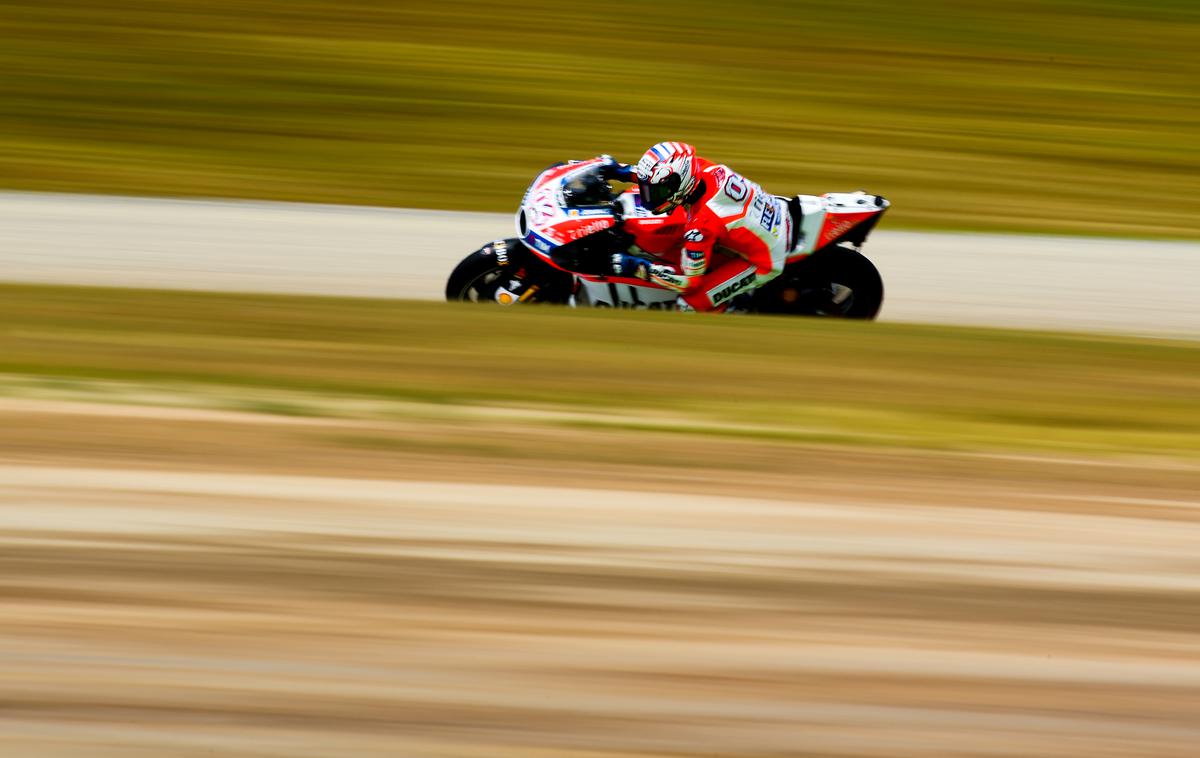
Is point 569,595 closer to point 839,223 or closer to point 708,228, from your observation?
point 708,228

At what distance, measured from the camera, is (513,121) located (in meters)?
16.2

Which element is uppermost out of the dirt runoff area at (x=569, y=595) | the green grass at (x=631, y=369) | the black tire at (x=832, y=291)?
the black tire at (x=832, y=291)

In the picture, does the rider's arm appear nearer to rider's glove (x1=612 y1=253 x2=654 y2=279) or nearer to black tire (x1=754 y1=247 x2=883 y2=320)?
rider's glove (x1=612 y1=253 x2=654 y2=279)

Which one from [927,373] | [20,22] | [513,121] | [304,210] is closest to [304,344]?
[927,373]

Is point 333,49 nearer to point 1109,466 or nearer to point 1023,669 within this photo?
point 1109,466

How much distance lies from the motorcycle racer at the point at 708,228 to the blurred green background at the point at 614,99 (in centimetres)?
471

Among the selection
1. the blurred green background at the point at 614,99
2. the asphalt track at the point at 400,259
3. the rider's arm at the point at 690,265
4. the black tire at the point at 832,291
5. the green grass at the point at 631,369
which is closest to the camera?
the green grass at the point at 631,369

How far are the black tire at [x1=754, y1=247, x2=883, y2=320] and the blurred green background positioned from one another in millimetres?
4335

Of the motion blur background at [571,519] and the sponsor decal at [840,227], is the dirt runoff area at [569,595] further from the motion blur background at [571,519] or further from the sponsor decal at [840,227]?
the sponsor decal at [840,227]

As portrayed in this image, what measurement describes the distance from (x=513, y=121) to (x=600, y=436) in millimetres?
10760

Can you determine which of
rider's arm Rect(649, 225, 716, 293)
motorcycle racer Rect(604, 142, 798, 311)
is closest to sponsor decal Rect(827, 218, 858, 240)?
motorcycle racer Rect(604, 142, 798, 311)

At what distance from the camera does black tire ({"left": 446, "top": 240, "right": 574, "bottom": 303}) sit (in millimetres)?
9617

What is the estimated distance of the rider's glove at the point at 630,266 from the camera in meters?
9.43

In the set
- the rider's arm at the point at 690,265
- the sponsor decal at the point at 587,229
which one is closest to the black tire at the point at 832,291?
the rider's arm at the point at 690,265
